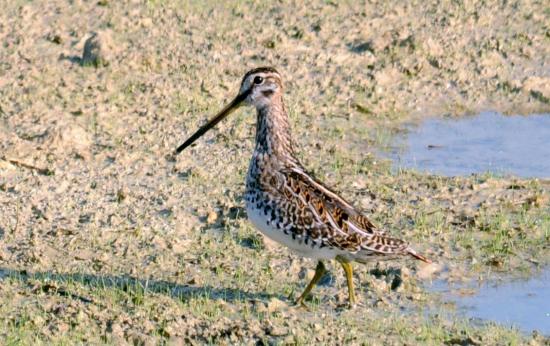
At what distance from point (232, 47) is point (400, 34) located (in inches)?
63.3

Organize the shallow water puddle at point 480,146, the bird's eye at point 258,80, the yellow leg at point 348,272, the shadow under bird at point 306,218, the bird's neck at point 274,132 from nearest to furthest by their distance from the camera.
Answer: the shadow under bird at point 306,218
the yellow leg at point 348,272
the bird's neck at point 274,132
the bird's eye at point 258,80
the shallow water puddle at point 480,146

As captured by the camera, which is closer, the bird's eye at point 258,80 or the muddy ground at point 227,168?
the muddy ground at point 227,168

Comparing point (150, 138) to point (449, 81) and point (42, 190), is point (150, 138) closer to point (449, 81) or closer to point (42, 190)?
point (42, 190)

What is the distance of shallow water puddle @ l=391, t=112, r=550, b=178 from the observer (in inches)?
424

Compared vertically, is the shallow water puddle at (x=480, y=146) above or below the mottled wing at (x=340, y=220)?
above

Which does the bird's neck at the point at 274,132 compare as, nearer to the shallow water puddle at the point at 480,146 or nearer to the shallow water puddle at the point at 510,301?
the shallow water puddle at the point at 510,301

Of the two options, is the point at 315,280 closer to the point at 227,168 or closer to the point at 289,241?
the point at 289,241

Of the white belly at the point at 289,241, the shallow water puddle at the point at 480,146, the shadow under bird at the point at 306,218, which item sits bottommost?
Result: the white belly at the point at 289,241

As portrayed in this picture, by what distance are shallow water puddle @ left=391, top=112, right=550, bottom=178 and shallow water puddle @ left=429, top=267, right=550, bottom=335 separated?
2.06m

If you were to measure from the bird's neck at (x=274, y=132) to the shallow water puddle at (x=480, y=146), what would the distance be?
2494 mm

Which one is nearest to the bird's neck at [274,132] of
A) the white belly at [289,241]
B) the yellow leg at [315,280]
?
the white belly at [289,241]

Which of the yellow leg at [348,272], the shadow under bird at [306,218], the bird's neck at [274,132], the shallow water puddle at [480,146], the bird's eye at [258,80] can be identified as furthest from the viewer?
the shallow water puddle at [480,146]

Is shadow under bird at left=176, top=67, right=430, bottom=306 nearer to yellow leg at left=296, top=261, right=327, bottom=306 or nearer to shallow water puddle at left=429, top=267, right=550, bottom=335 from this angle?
yellow leg at left=296, top=261, right=327, bottom=306

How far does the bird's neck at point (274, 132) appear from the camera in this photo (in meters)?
8.25
